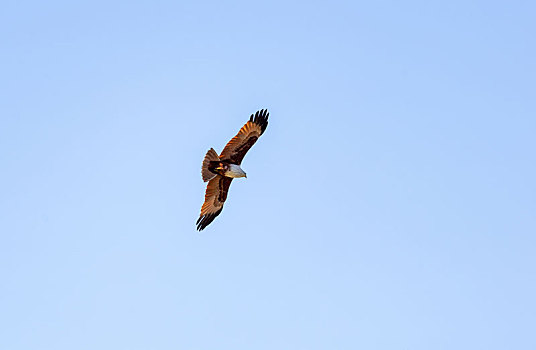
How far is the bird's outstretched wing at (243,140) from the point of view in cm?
2825

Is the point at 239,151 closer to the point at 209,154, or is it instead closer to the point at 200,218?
the point at 209,154

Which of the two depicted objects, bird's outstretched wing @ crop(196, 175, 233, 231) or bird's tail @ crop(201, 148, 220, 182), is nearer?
bird's tail @ crop(201, 148, 220, 182)

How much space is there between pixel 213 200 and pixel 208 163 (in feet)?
7.13

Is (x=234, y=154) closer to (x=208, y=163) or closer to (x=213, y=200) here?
(x=208, y=163)

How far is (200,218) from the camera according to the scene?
3009cm

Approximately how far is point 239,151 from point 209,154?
37.3 inches

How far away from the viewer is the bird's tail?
27.9 m

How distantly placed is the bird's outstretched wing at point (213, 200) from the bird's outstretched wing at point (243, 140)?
3.22ft

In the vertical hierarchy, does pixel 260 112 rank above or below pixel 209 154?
above

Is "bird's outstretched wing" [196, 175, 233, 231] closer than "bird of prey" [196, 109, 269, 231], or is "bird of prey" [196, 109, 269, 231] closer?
"bird of prey" [196, 109, 269, 231]

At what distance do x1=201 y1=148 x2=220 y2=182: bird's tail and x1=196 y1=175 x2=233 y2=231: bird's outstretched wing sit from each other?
0.68 metres

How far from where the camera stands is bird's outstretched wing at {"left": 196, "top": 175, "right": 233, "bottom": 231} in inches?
1149

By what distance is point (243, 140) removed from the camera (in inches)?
1115

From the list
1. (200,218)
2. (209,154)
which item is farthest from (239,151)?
(200,218)
